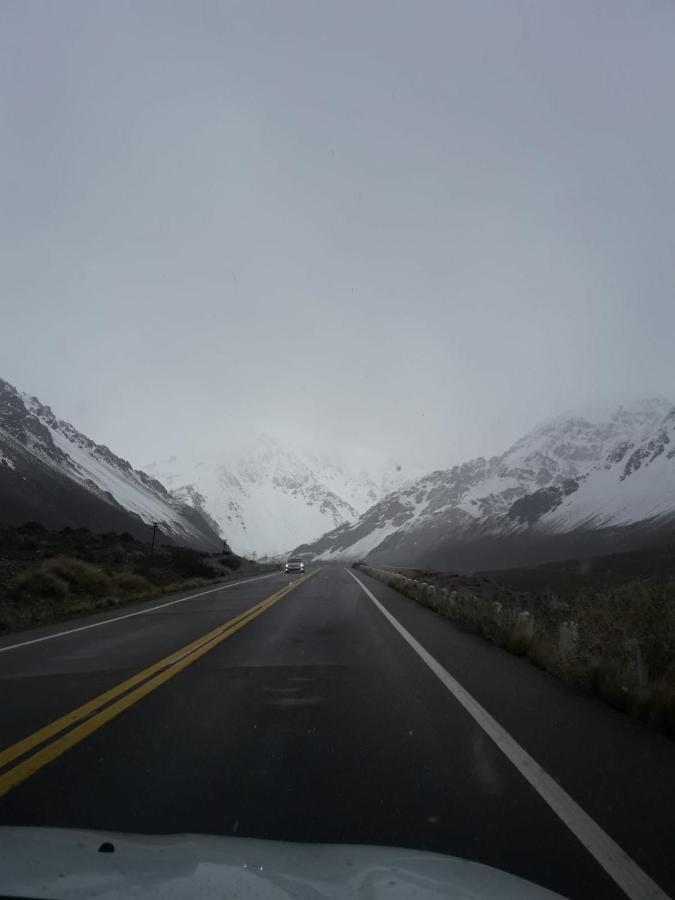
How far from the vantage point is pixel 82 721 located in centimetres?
702

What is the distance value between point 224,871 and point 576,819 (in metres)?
2.34

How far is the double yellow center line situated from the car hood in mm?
1567

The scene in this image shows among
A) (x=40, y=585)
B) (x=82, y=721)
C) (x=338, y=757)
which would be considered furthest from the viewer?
(x=40, y=585)

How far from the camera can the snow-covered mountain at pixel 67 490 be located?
4131 inches

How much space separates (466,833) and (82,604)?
20.2 meters

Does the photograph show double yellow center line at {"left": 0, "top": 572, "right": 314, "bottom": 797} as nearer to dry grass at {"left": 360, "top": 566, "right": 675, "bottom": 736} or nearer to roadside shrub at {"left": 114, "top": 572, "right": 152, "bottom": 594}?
dry grass at {"left": 360, "top": 566, "right": 675, "bottom": 736}

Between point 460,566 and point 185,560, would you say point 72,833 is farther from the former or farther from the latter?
point 460,566

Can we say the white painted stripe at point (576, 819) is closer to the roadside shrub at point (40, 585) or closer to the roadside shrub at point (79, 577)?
the roadside shrub at point (40, 585)

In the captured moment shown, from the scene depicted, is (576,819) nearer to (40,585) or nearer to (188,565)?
(40,585)

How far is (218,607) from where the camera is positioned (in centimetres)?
2164

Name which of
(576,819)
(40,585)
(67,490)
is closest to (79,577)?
(40,585)

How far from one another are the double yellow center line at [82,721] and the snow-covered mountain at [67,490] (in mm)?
86809

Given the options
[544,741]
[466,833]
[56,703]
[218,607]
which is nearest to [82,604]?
[218,607]

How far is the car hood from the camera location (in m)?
3.19
